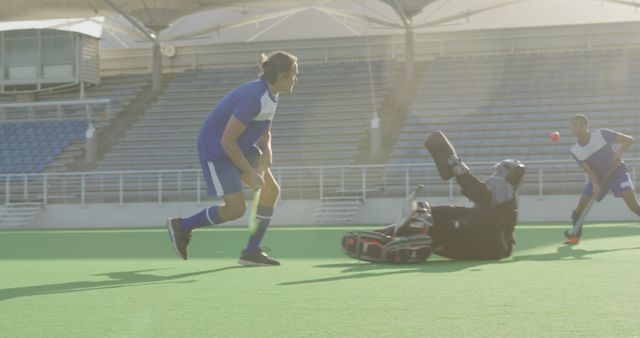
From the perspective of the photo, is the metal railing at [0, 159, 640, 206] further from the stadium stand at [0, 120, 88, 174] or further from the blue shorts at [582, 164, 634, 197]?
the blue shorts at [582, 164, 634, 197]

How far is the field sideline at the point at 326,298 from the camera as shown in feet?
12.8

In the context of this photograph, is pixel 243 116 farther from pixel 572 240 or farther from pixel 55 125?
pixel 55 125

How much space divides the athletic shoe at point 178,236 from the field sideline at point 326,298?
0.15 m

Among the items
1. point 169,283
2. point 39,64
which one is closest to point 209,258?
point 169,283

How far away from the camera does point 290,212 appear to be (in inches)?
832

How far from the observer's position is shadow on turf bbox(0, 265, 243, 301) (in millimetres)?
5559

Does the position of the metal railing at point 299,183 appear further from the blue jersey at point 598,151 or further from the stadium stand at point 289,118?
the blue jersey at point 598,151

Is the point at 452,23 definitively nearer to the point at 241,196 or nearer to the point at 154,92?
the point at 154,92

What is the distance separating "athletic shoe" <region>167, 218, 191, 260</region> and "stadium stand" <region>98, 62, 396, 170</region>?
712 inches

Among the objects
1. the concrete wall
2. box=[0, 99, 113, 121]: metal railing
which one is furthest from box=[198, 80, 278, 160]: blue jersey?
box=[0, 99, 113, 121]: metal railing

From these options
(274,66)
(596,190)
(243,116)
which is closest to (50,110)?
(596,190)

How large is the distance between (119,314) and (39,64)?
106 feet

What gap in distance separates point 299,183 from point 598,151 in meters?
11.8

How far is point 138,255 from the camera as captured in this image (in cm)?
981
